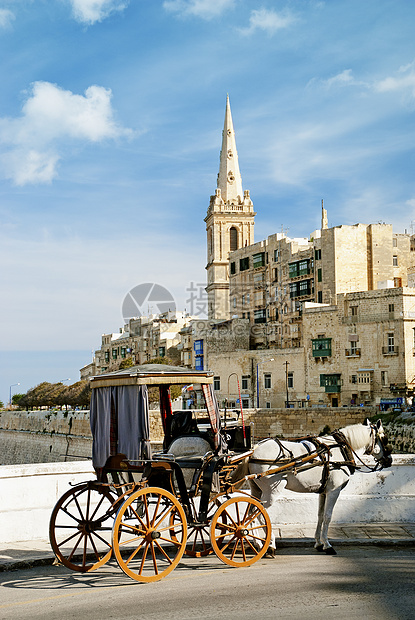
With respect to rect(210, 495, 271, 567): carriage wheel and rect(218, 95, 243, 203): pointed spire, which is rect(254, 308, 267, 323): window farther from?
rect(210, 495, 271, 567): carriage wheel

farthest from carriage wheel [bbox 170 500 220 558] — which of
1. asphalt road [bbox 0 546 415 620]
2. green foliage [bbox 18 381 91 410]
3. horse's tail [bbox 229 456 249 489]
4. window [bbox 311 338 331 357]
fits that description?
green foliage [bbox 18 381 91 410]

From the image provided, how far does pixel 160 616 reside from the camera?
21.8 ft

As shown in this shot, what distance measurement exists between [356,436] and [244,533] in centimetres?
241

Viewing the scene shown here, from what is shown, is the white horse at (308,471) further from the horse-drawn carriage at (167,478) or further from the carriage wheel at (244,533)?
the carriage wheel at (244,533)

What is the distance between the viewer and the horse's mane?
32.7 feet

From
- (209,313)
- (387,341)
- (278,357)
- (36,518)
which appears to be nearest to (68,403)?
(209,313)

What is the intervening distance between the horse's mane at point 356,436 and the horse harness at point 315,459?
13cm

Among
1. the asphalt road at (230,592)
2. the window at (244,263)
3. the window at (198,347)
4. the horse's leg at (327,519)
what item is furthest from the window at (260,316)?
the asphalt road at (230,592)

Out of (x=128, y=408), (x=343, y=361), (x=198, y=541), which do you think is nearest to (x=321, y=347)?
(x=343, y=361)

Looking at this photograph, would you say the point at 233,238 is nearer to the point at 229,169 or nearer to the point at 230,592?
the point at 229,169

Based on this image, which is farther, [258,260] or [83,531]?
[258,260]

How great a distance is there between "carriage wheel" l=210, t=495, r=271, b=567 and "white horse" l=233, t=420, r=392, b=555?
0.50 m

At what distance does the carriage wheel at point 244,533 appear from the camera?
830 cm

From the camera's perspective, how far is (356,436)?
10.0 m
